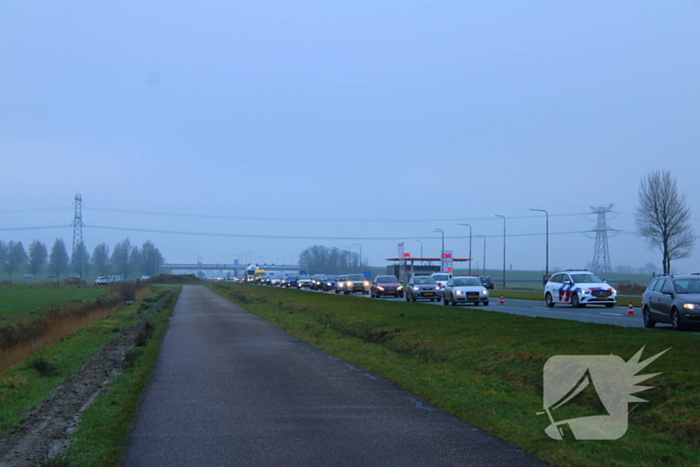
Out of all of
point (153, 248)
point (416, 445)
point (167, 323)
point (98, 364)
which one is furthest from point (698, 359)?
point (153, 248)

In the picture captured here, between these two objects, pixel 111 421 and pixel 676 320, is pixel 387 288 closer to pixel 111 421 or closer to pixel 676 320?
pixel 676 320

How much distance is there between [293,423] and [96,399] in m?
4.04

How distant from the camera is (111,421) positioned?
9.44 meters

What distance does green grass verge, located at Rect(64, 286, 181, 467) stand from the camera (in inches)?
297

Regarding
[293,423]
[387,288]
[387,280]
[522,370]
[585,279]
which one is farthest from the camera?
[387,280]

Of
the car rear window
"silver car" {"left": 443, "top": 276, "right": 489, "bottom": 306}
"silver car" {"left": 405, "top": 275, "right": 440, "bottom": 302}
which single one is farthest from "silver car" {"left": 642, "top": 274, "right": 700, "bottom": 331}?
"silver car" {"left": 405, "top": 275, "right": 440, "bottom": 302}

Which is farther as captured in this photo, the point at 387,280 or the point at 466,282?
the point at 387,280

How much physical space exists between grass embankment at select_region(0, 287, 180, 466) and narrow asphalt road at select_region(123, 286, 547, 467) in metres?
0.26

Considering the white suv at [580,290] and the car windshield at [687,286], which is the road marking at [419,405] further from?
the white suv at [580,290]

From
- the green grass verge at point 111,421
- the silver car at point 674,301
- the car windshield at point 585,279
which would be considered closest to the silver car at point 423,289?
the car windshield at point 585,279

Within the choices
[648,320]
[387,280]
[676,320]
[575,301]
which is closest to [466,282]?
[575,301]

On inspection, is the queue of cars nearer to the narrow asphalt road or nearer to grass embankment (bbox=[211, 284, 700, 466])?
grass embankment (bbox=[211, 284, 700, 466])

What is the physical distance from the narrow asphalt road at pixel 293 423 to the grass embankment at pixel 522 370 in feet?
1.89

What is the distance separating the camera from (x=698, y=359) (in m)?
11.8
